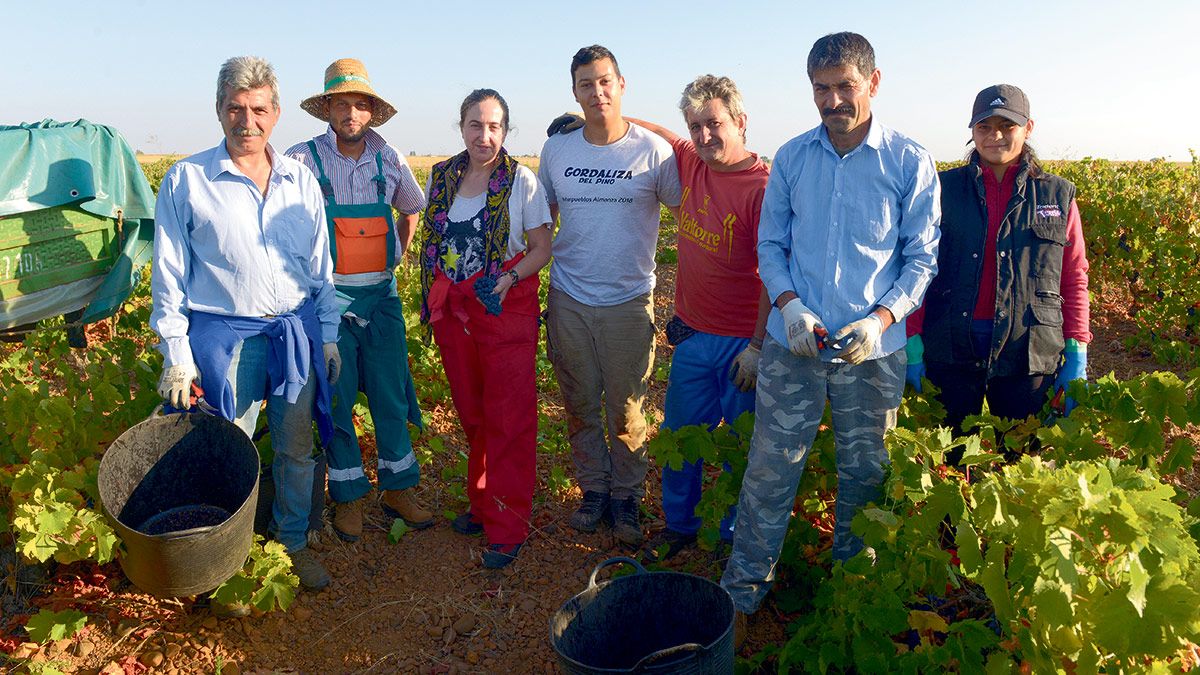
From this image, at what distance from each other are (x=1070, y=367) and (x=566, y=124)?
89.0 inches

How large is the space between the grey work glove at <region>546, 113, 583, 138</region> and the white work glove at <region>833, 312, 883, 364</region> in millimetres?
1625

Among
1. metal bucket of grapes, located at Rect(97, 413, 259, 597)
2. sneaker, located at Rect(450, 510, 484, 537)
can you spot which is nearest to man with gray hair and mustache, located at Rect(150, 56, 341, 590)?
metal bucket of grapes, located at Rect(97, 413, 259, 597)

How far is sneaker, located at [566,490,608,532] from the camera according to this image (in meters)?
3.82

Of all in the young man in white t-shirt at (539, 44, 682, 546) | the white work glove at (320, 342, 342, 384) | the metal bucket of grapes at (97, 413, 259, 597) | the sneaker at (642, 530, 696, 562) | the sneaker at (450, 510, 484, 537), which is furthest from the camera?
the sneaker at (450, 510, 484, 537)

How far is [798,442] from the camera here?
9.13 feet

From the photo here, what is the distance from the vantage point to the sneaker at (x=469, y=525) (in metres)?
3.88

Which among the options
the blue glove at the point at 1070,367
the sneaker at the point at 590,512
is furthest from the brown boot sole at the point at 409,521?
the blue glove at the point at 1070,367

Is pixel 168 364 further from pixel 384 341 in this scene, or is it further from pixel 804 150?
pixel 804 150

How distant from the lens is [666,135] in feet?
12.2

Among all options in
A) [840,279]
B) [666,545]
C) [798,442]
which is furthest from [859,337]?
[666,545]

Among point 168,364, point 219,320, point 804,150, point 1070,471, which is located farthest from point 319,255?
point 1070,471

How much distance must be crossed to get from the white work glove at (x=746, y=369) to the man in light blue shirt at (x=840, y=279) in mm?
241

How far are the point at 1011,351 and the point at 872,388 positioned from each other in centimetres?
77

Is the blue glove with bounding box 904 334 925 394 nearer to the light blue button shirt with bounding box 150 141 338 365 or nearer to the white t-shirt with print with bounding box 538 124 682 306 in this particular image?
the white t-shirt with print with bounding box 538 124 682 306
